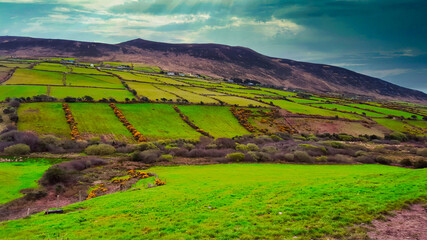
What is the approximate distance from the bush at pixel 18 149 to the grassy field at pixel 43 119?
1347 cm

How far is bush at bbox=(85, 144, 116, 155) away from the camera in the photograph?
51619mm

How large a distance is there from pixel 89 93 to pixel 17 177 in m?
63.9

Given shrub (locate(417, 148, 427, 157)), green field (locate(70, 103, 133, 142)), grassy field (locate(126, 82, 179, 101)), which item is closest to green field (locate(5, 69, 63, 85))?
grassy field (locate(126, 82, 179, 101))

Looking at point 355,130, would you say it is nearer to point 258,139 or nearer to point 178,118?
point 258,139

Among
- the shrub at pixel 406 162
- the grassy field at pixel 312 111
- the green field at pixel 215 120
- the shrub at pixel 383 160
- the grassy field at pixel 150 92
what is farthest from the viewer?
the grassy field at pixel 312 111

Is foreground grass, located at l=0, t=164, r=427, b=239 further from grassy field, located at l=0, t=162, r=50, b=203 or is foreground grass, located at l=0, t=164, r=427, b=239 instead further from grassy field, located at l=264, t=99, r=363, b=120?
grassy field, located at l=264, t=99, r=363, b=120

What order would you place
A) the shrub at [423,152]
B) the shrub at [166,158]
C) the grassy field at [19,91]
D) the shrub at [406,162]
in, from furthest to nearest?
1. the grassy field at [19,91]
2. the shrub at [423,152]
3. the shrub at [406,162]
4. the shrub at [166,158]

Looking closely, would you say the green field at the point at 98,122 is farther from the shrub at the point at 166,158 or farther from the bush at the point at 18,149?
the shrub at the point at 166,158

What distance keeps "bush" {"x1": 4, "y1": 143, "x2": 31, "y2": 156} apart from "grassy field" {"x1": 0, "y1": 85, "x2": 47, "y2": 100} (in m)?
42.2

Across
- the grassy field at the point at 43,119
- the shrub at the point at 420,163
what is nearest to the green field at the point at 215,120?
the grassy field at the point at 43,119

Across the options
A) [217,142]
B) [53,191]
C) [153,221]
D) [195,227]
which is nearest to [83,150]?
[53,191]

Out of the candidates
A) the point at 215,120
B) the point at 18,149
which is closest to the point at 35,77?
the point at 18,149

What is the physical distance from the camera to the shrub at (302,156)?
52.4 m

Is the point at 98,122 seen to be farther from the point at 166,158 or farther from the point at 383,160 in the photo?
the point at 383,160
